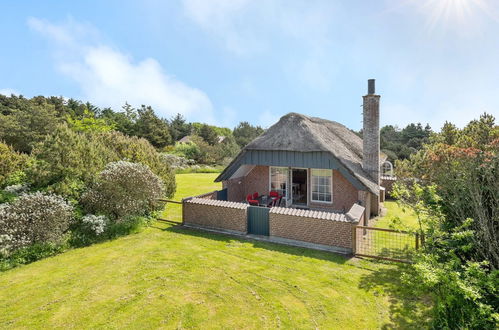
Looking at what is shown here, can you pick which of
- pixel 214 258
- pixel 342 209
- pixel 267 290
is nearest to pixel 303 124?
pixel 342 209

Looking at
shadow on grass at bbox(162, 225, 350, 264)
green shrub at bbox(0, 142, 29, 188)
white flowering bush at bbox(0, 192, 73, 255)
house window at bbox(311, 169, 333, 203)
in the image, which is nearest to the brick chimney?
house window at bbox(311, 169, 333, 203)

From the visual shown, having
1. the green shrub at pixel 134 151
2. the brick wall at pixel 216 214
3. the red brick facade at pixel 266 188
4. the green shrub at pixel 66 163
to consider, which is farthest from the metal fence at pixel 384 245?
the green shrub at pixel 66 163

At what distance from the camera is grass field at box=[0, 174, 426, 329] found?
6.83m

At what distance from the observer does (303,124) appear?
16.1m

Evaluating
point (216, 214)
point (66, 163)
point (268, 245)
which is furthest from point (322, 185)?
point (66, 163)

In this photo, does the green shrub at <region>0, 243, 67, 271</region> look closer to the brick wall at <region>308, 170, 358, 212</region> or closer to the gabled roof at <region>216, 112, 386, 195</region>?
the gabled roof at <region>216, 112, 386, 195</region>

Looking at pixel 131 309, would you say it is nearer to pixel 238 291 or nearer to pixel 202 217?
pixel 238 291

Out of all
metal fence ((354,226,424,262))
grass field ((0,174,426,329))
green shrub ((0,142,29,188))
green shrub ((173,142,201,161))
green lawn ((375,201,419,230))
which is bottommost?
grass field ((0,174,426,329))

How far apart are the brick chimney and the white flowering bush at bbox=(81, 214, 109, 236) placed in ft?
45.9

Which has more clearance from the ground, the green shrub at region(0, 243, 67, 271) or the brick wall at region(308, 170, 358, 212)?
the brick wall at region(308, 170, 358, 212)

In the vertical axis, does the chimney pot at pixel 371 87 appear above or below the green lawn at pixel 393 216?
above

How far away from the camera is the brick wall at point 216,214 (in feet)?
42.8

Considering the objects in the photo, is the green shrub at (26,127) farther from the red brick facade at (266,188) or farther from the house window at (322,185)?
the house window at (322,185)

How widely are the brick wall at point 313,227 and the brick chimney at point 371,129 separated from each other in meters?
5.41
